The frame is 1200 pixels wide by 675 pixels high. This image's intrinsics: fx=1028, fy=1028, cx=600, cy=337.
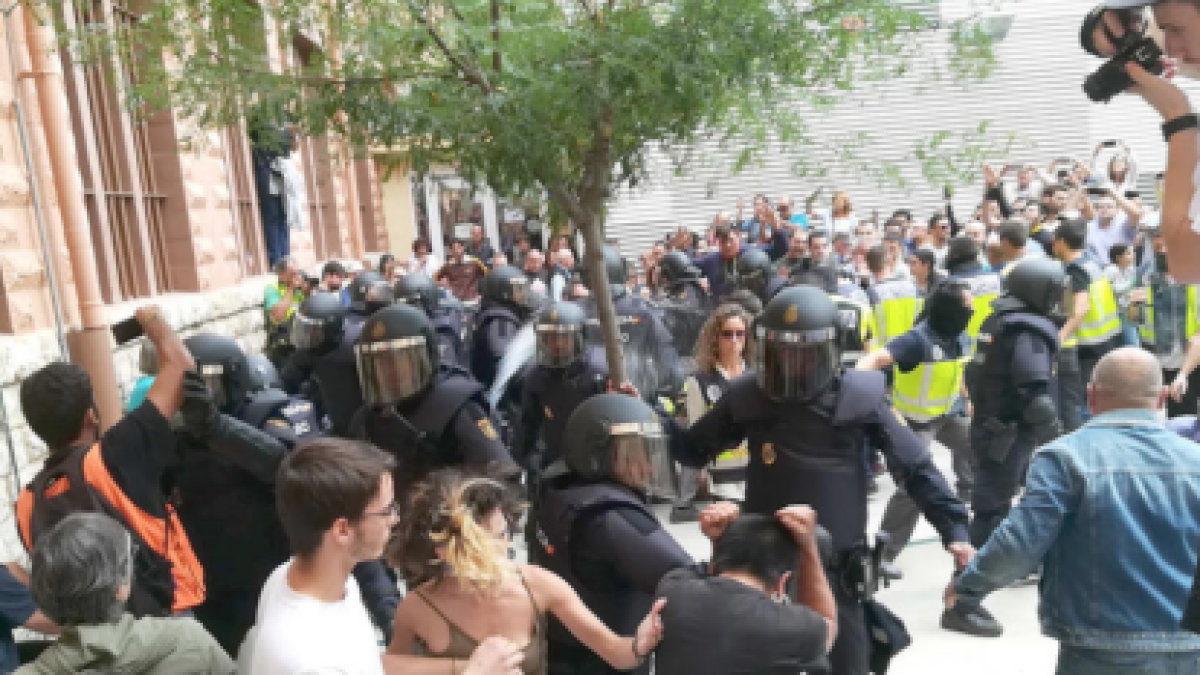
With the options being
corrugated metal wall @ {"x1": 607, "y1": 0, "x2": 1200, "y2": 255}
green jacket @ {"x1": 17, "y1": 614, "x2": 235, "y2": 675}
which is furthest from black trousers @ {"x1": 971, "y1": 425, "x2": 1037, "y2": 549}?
corrugated metal wall @ {"x1": 607, "y1": 0, "x2": 1200, "y2": 255}

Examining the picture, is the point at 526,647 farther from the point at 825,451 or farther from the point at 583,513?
the point at 825,451

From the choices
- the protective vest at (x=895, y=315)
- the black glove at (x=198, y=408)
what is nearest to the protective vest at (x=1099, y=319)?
the protective vest at (x=895, y=315)

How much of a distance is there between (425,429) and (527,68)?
175cm

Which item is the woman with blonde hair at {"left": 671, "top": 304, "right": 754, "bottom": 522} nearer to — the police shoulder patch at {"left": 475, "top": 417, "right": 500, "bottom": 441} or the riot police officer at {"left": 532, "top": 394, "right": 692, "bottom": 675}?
the police shoulder patch at {"left": 475, "top": 417, "right": 500, "bottom": 441}

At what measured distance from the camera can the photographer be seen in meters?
1.53

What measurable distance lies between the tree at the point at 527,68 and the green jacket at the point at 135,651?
5.19ft

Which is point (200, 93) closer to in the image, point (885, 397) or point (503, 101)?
point (503, 101)

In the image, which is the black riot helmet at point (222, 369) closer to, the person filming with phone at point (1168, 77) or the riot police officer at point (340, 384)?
the riot police officer at point (340, 384)

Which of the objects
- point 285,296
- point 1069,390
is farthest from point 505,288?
point 1069,390

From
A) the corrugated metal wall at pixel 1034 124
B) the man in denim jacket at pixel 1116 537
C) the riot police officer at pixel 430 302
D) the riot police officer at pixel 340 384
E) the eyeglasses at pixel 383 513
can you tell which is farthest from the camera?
the corrugated metal wall at pixel 1034 124

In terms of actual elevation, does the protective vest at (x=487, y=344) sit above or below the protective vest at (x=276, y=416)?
below

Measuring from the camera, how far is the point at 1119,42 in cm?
172

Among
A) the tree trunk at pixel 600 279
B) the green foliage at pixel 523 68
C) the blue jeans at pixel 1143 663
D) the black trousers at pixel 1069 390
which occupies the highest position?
the green foliage at pixel 523 68

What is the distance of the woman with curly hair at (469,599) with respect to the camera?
8.96ft
